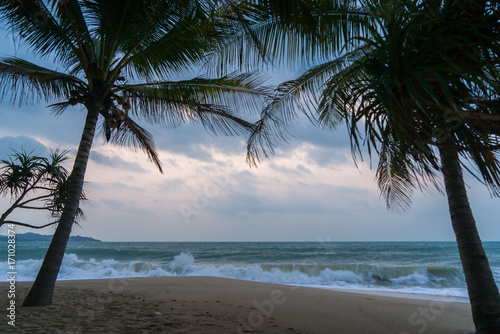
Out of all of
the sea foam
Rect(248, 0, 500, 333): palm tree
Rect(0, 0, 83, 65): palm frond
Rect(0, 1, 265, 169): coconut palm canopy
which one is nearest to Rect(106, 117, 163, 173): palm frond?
Rect(0, 1, 265, 169): coconut palm canopy

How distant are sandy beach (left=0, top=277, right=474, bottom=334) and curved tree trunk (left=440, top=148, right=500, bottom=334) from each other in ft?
4.45

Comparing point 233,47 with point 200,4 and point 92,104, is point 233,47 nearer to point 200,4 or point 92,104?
point 200,4

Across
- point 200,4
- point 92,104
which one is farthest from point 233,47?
point 92,104

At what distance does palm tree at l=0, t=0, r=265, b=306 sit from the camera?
175 inches

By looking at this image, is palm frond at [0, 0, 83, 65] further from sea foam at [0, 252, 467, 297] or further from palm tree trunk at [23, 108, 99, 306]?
sea foam at [0, 252, 467, 297]

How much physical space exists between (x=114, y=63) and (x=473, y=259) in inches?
240

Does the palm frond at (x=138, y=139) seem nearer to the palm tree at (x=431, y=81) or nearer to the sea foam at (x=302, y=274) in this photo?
the palm tree at (x=431, y=81)

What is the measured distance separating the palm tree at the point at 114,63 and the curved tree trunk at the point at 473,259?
3502 mm

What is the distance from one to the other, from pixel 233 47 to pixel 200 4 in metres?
0.73

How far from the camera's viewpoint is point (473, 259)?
3.46 metres

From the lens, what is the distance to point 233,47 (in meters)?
4.30

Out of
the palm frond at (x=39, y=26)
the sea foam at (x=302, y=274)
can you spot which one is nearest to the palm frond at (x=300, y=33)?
the palm frond at (x=39, y=26)

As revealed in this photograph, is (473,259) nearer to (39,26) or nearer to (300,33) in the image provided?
(300,33)

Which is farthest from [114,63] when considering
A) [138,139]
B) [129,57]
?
[138,139]
